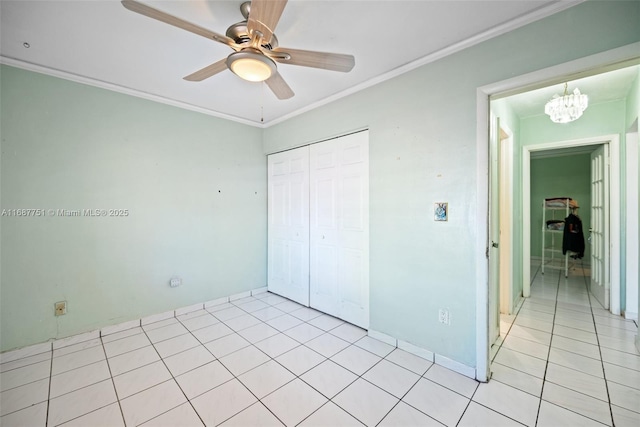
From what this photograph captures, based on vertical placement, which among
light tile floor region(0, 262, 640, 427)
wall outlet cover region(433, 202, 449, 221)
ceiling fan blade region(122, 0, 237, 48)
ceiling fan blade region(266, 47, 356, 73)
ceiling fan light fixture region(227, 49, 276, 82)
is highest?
ceiling fan blade region(266, 47, 356, 73)

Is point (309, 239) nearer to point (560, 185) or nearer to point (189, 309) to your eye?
point (189, 309)

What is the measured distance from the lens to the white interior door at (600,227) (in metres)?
3.15

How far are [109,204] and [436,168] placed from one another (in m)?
3.18

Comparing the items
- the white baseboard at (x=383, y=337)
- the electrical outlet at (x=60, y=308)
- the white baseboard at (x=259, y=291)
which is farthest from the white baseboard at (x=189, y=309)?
the white baseboard at (x=383, y=337)

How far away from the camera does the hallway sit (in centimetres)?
159

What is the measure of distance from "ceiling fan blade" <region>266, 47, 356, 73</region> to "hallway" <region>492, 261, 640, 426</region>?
2.38 metres

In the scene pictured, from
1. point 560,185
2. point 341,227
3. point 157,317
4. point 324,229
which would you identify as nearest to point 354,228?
point 341,227

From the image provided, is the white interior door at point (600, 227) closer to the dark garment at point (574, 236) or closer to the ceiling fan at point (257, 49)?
the dark garment at point (574, 236)

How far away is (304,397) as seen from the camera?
5.74 feet

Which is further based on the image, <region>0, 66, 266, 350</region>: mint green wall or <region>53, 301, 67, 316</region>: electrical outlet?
<region>53, 301, 67, 316</region>: electrical outlet

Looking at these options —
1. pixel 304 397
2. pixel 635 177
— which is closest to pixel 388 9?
pixel 304 397

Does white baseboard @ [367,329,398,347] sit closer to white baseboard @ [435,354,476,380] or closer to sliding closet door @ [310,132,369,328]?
sliding closet door @ [310,132,369,328]

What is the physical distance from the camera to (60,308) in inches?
94.1

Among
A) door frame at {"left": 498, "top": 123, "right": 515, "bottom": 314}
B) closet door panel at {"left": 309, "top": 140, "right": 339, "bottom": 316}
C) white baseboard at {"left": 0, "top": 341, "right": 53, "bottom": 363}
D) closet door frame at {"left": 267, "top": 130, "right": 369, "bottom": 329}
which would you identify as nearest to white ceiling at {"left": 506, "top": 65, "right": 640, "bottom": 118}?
door frame at {"left": 498, "top": 123, "right": 515, "bottom": 314}
